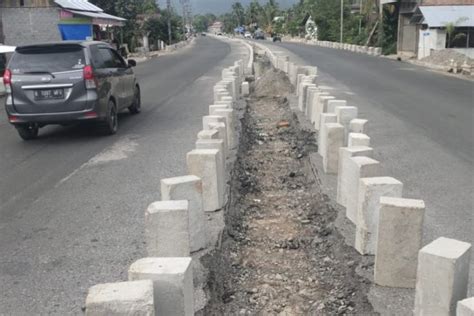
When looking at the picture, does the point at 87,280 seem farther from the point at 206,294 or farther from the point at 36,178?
the point at 36,178

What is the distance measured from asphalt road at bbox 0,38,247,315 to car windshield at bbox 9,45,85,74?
4.37ft

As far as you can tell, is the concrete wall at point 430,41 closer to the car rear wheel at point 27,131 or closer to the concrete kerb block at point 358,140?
the car rear wheel at point 27,131

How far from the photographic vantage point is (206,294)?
172 inches

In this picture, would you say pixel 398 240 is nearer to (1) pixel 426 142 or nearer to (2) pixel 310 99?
(1) pixel 426 142

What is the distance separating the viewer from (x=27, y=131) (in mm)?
10789

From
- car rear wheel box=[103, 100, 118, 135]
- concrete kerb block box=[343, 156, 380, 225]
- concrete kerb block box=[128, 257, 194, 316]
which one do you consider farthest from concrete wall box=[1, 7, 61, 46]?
concrete kerb block box=[128, 257, 194, 316]

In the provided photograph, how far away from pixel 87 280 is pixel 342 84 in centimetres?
1751

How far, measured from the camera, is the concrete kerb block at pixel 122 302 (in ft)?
9.82

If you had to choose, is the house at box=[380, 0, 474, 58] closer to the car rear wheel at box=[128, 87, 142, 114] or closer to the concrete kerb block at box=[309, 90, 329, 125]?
the car rear wheel at box=[128, 87, 142, 114]

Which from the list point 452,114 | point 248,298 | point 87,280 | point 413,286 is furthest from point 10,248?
point 452,114

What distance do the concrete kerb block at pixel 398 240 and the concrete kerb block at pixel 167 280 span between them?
63.7 inches

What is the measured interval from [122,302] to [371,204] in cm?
251

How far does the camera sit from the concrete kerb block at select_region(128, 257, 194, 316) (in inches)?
134

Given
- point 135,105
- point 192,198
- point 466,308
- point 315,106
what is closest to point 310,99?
point 315,106
